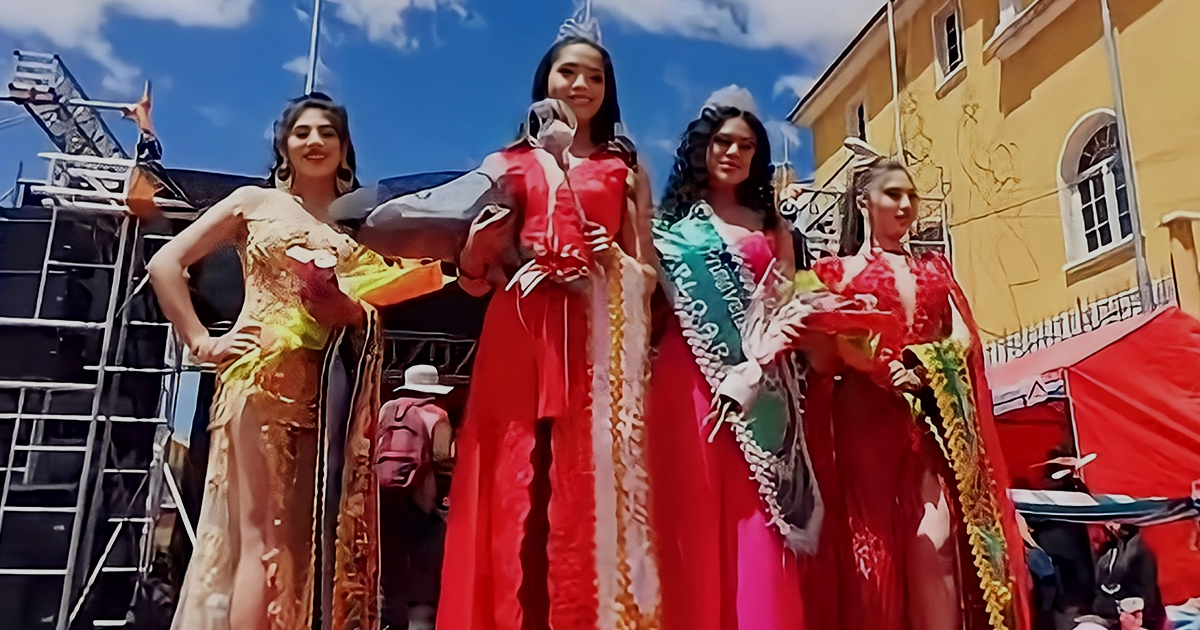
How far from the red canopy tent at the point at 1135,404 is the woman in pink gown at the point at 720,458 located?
1.32 m

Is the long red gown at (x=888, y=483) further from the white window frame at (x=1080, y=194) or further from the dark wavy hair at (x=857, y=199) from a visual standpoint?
the white window frame at (x=1080, y=194)

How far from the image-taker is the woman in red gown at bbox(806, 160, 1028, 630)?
1580 millimetres

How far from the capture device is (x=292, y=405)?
1.48 m

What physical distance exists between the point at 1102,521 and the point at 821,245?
1.13 metres

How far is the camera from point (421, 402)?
2518mm

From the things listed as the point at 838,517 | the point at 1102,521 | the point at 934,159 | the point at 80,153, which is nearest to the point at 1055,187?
the point at 934,159

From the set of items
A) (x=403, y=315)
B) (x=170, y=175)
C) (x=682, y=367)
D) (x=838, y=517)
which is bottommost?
(x=838, y=517)

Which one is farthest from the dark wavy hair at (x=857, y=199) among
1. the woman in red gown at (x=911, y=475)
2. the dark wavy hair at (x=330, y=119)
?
the dark wavy hair at (x=330, y=119)

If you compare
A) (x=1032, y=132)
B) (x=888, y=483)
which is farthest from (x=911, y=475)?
(x=1032, y=132)

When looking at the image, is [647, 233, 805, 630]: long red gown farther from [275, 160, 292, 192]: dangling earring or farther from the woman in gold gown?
[275, 160, 292, 192]: dangling earring

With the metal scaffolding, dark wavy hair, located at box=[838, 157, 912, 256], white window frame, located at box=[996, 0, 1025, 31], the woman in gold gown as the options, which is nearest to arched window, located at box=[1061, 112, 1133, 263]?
white window frame, located at box=[996, 0, 1025, 31]

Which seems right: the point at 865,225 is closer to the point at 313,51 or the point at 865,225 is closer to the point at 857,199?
the point at 857,199

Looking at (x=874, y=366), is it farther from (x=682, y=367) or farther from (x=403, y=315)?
(x=403, y=315)

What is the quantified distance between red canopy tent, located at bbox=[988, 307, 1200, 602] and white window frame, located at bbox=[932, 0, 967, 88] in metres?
0.83
